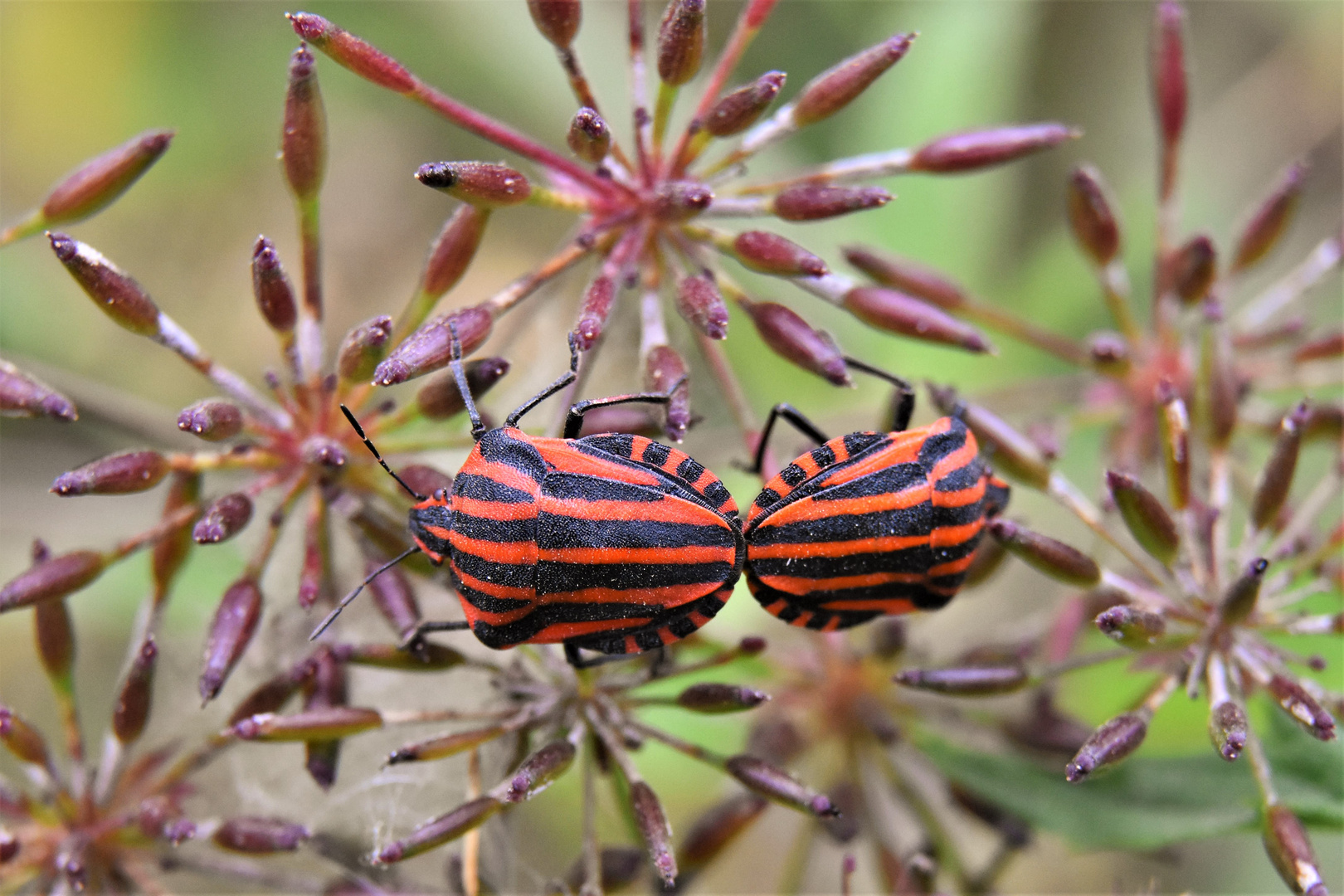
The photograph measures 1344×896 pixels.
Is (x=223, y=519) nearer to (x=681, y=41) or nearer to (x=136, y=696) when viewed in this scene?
(x=136, y=696)

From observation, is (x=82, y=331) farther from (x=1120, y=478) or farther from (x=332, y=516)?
(x=1120, y=478)

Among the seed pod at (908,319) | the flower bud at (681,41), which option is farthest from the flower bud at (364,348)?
the seed pod at (908,319)

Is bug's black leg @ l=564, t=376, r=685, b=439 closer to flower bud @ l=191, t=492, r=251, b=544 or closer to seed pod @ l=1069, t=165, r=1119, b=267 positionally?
flower bud @ l=191, t=492, r=251, b=544

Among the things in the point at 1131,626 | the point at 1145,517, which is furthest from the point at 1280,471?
the point at 1131,626

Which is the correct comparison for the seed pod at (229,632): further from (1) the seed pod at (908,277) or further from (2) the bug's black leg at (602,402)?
(1) the seed pod at (908,277)

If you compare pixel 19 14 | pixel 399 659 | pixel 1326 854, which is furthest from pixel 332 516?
pixel 1326 854

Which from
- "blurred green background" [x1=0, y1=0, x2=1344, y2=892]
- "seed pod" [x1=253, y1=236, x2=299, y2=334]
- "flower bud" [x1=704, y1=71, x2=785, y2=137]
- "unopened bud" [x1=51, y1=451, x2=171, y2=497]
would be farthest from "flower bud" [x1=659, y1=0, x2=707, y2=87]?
"unopened bud" [x1=51, y1=451, x2=171, y2=497]

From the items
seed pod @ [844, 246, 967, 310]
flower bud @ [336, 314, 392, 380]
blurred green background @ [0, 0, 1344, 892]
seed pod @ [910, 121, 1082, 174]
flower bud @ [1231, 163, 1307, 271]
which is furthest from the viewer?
blurred green background @ [0, 0, 1344, 892]
